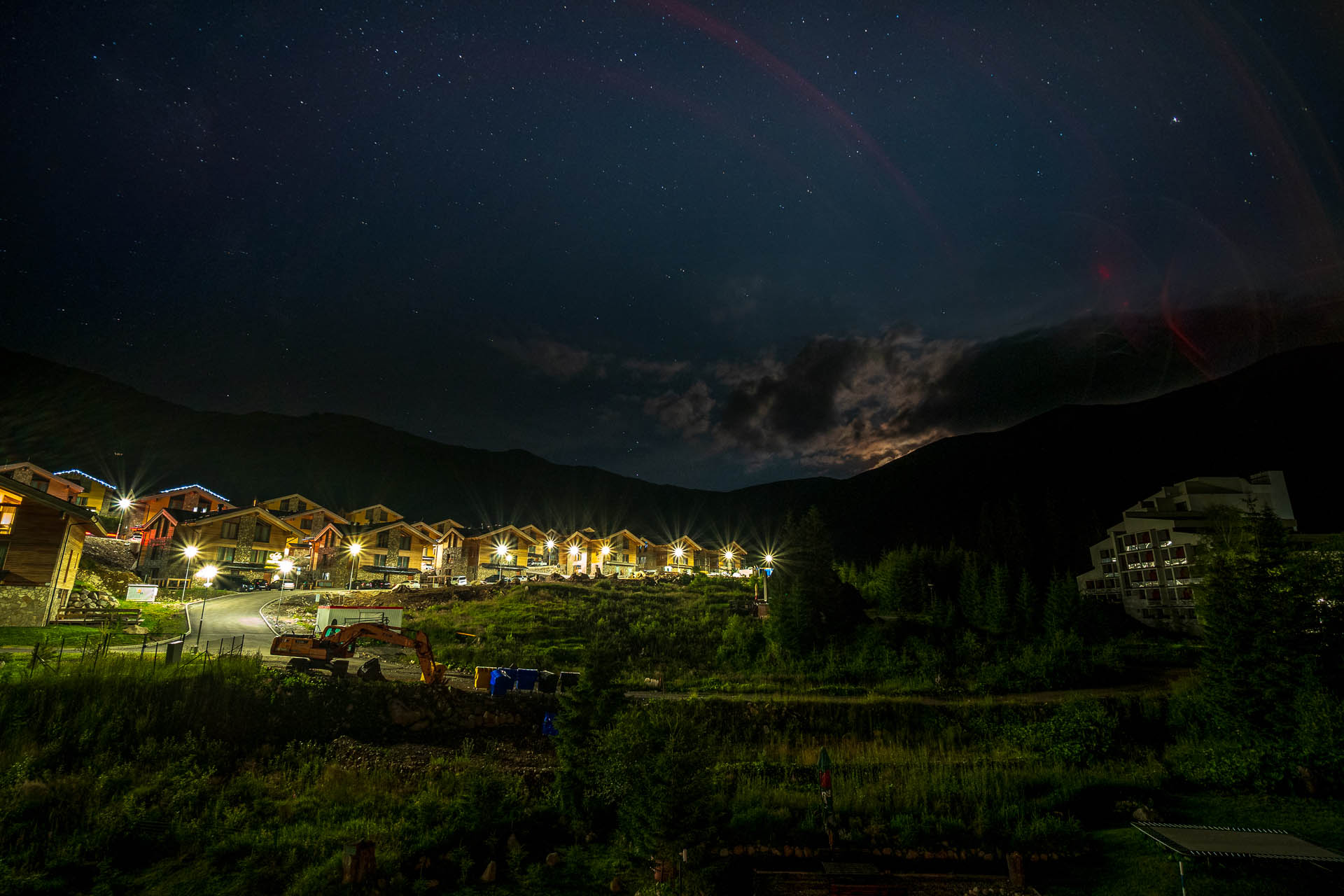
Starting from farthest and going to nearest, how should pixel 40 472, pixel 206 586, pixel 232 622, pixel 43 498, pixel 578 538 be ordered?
pixel 578 538
pixel 40 472
pixel 206 586
pixel 232 622
pixel 43 498

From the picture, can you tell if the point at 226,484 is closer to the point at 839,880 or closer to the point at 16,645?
the point at 16,645

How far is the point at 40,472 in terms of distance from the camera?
167 ft

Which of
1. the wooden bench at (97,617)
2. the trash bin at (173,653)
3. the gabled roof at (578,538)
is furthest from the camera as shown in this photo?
the gabled roof at (578,538)

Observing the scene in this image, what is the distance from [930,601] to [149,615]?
43.5 meters

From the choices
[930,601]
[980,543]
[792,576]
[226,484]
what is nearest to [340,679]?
[792,576]

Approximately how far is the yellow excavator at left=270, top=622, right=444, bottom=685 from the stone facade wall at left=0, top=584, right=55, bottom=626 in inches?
364

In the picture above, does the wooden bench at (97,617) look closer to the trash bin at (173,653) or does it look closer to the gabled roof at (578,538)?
the trash bin at (173,653)

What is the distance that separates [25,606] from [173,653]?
1149 centimetres

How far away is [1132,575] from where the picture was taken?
5241 cm

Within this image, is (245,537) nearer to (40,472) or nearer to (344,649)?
(40,472)

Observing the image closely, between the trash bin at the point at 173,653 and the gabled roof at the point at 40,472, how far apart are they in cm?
4486

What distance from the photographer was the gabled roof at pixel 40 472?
49094 mm

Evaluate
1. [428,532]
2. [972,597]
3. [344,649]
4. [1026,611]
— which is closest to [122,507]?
[428,532]

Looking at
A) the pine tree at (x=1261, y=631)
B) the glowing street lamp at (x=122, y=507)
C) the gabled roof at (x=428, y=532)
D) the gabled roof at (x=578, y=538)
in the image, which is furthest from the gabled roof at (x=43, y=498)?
the gabled roof at (x=578, y=538)
